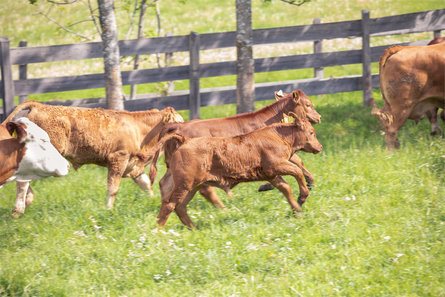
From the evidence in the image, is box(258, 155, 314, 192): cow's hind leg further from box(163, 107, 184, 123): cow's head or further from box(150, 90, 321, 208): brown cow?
box(163, 107, 184, 123): cow's head

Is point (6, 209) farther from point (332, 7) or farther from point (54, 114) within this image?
point (332, 7)

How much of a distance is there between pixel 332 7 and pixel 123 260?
22.1 metres

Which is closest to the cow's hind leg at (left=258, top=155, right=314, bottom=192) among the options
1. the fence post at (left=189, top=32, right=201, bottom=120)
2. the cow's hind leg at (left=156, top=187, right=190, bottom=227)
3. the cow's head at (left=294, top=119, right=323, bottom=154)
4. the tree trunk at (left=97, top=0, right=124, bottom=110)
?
the cow's head at (left=294, top=119, right=323, bottom=154)

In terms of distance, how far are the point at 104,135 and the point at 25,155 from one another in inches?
64.3

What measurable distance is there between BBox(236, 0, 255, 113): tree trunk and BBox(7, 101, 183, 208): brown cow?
11.1 ft

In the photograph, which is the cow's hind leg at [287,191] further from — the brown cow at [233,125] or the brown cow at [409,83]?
the brown cow at [409,83]

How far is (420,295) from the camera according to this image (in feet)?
17.5

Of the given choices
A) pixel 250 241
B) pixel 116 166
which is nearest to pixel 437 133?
pixel 250 241

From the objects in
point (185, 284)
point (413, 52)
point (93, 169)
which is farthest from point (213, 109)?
point (185, 284)

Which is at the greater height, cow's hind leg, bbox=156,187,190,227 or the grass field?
cow's hind leg, bbox=156,187,190,227

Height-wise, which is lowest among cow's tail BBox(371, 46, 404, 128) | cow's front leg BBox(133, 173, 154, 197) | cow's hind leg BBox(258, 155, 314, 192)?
cow's front leg BBox(133, 173, 154, 197)

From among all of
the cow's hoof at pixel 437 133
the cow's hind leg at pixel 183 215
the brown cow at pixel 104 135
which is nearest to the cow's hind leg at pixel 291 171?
the cow's hind leg at pixel 183 215

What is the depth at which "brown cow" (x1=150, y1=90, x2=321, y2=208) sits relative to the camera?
745cm

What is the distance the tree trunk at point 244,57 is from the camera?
11.1 meters
